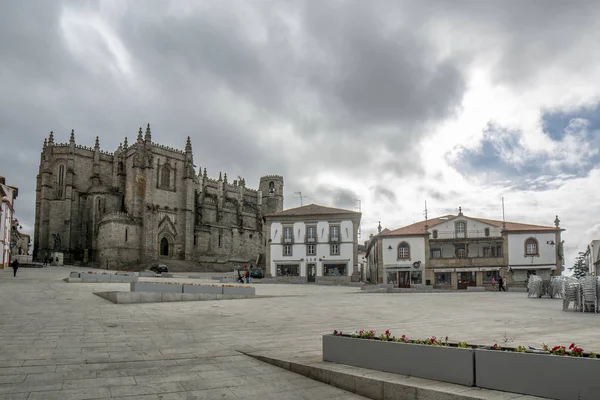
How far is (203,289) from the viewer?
20969 mm

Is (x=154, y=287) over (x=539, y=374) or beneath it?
beneath

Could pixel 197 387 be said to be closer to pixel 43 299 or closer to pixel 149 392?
pixel 149 392

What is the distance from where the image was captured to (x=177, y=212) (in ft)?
235

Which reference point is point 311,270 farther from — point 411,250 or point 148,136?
point 148,136

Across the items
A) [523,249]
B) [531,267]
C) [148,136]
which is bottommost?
[531,267]

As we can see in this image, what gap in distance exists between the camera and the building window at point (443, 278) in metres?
50.1

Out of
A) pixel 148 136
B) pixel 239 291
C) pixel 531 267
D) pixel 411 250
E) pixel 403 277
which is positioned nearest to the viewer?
pixel 239 291

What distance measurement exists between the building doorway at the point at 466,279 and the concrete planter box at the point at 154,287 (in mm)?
37220

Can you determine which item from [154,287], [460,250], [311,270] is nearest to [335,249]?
[311,270]

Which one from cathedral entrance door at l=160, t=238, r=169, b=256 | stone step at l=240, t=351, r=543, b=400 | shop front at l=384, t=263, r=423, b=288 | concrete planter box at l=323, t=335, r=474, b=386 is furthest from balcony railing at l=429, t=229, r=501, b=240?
concrete planter box at l=323, t=335, r=474, b=386

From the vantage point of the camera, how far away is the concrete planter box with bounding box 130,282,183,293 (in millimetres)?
18891

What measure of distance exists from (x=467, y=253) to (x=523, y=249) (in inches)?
216

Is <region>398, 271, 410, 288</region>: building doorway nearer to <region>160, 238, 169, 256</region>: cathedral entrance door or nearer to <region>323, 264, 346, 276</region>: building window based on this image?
<region>323, 264, 346, 276</region>: building window

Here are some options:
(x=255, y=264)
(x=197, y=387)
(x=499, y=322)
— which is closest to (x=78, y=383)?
(x=197, y=387)
